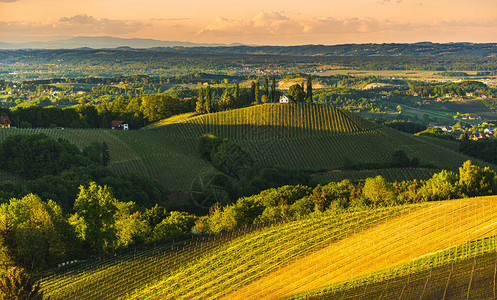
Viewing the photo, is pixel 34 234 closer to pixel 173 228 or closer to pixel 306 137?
pixel 173 228

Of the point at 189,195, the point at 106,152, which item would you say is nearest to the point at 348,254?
the point at 189,195

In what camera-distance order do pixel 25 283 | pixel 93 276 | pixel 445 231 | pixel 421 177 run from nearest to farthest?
pixel 25 283
pixel 445 231
pixel 93 276
pixel 421 177

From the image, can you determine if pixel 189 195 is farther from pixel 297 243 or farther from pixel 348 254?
pixel 348 254

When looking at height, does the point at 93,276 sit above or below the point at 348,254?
below

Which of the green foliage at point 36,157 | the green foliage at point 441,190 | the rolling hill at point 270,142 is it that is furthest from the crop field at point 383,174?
the green foliage at point 36,157

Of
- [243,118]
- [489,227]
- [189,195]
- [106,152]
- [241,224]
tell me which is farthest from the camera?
[243,118]

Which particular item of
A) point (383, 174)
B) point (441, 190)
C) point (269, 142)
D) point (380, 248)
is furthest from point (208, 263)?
point (269, 142)

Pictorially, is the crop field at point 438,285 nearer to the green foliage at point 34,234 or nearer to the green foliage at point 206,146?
the green foliage at point 34,234
